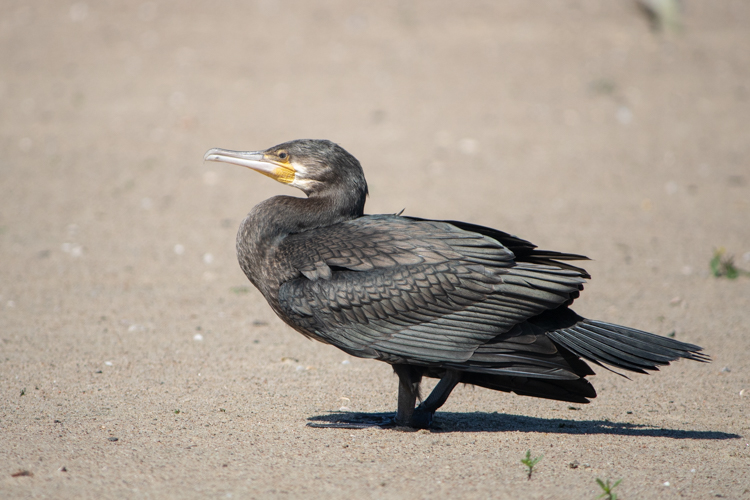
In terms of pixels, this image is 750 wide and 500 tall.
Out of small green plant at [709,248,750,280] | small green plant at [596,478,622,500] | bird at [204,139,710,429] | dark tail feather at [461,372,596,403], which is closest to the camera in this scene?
small green plant at [596,478,622,500]

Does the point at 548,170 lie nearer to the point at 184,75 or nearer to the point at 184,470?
the point at 184,75

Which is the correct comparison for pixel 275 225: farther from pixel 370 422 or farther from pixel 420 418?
pixel 420 418

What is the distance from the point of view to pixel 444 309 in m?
4.41

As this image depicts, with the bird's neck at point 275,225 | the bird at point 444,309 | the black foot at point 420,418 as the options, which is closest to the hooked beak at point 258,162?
the bird's neck at point 275,225

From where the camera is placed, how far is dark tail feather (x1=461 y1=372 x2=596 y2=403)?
4.57m

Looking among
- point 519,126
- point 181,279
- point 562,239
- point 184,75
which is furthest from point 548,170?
point 184,75

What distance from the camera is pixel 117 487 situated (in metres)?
3.76

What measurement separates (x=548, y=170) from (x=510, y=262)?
7393mm

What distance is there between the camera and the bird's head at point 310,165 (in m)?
4.89

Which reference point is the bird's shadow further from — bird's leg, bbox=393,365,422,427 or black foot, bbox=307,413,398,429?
bird's leg, bbox=393,365,422,427

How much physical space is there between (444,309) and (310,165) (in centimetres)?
131

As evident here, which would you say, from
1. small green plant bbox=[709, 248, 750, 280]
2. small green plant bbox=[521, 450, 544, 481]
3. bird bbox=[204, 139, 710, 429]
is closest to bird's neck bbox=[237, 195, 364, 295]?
bird bbox=[204, 139, 710, 429]

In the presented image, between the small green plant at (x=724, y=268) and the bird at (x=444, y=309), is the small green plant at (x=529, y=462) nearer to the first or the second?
the bird at (x=444, y=309)

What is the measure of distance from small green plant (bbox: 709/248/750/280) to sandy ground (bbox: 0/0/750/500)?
0.52ft
